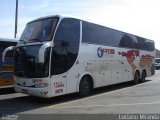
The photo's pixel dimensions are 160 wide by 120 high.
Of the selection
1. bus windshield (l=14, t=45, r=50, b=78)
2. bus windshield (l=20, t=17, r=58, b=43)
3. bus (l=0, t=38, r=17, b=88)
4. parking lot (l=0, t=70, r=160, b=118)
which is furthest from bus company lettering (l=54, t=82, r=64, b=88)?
bus (l=0, t=38, r=17, b=88)

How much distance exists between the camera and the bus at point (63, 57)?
1070 cm

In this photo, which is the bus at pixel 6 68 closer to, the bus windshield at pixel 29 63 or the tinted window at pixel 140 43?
the bus windshield at pixel 29 63

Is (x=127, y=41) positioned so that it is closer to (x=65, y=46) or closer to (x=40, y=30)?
(x=65, y=46)

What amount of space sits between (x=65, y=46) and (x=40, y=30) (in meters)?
1.23

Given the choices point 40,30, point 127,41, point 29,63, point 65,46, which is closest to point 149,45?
point 127,41

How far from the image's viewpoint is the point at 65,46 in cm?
1148

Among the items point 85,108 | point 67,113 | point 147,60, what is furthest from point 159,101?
point 147,60

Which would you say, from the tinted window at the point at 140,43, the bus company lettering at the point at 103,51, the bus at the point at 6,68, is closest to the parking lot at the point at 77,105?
the bus at the point at 6,68

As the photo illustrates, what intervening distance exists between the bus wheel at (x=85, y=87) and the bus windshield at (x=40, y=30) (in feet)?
9.56

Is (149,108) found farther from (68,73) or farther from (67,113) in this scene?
(68,73)

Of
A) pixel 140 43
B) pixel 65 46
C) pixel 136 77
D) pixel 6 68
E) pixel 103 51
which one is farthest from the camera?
pixel 140 43

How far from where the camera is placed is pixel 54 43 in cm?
1087

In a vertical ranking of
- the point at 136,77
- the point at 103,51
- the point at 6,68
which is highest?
the point at 103,51

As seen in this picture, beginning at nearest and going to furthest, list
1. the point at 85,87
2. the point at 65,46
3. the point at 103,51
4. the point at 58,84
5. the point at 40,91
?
the point at 40,91 → the point at 58,84 → the point at 65,46 → the point at 85,87 → the point at 103,51
